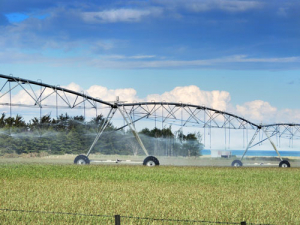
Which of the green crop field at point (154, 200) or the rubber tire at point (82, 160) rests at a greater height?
the rubber tire at point (82, 160)

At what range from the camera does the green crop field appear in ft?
59.8

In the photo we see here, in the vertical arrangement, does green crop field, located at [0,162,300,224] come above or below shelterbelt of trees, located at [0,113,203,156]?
below

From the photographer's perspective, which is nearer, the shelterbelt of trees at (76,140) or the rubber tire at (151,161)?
the rubber tire at (151,161)

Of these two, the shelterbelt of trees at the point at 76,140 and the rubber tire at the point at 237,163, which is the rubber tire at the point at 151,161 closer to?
the rubber tire at the point at 237,163

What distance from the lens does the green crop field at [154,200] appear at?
18234 mm

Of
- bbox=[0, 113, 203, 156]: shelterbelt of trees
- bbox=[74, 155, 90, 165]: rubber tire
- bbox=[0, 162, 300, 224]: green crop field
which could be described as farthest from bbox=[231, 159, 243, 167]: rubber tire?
bbox=[0, 162, 300, 224]: green crop field

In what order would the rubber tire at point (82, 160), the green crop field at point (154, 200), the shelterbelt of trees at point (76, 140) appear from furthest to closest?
the shelterbelt of trees at point (76, 140) → the rubber tire at point (82, 160) → the green crop field at point (154, 200)

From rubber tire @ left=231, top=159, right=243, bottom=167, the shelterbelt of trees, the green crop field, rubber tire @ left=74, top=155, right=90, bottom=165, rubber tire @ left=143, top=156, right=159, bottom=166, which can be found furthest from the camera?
the shelterbelt of trees

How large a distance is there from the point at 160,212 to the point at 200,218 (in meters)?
1.81

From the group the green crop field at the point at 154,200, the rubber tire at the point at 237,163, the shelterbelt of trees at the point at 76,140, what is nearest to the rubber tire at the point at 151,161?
the green crop field at the point at 154,200

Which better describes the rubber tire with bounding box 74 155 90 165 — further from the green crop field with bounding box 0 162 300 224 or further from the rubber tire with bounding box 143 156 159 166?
the green crop field with bounding box 0 162 300 224

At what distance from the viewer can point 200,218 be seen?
59.4 feet

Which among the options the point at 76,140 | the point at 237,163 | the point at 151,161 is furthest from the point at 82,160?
the point at 76,140

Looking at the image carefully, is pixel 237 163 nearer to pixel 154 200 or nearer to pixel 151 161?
pixel 151 161
